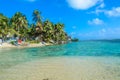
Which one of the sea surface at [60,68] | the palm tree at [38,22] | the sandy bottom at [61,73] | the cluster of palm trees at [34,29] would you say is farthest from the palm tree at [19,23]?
the sandy bottom at [61,73]

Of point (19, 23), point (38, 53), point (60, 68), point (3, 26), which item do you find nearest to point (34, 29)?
point (19, 23)

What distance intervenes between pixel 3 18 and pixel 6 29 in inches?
124

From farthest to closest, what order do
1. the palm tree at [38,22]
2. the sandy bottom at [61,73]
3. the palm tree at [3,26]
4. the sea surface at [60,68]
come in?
the palm tree at [38,22] < the palm tree at [3,26] < the sea surface at [60,68] < the sandy bottom at [61,73]

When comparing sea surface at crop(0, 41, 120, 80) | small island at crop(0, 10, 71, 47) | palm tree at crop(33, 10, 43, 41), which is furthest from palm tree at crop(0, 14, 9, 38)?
sea surface at crop(0, 41, 120, 80)

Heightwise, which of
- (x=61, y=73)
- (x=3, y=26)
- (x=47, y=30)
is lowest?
(x=61, y=73)

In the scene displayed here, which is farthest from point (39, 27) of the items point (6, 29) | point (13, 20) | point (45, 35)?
point (6, 29)

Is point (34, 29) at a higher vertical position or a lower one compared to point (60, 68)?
higher

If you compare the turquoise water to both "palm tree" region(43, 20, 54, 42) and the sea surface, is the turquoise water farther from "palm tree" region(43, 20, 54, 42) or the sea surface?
"palm tree" region(43, 20, 54, 42)

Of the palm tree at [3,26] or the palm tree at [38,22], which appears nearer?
the palm tree at [3,26]

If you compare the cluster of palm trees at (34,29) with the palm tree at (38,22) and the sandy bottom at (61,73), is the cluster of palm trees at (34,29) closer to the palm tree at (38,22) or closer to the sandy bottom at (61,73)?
the palm tree at (38,22)

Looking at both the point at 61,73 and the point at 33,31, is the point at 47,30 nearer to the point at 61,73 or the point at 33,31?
the point at 33,31

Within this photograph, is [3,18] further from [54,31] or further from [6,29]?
[54,31]

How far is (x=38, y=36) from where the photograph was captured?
75562 millimetres

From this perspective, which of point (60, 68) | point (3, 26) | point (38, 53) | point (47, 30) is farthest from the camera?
point (47, 30)
